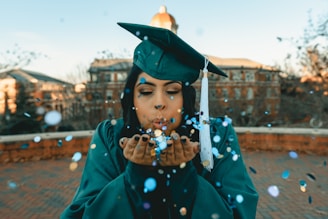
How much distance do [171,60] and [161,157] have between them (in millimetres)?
590

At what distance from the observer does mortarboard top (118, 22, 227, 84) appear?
148cm

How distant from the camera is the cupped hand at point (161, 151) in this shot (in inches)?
45.6

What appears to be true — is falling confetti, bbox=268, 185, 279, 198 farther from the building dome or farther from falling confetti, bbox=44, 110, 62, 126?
the building dome

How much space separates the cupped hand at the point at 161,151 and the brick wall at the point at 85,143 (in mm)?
8655

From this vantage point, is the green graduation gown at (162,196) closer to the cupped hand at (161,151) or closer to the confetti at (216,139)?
the cupped hand at (161,151)

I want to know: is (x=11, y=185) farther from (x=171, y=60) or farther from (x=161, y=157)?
(x=161, y=157)

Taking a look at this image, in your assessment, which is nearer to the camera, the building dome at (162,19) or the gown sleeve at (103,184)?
the gown sleeve at (103,184)

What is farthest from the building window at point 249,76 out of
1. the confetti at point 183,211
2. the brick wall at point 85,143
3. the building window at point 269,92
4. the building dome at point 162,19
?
the confetti at point 183,211

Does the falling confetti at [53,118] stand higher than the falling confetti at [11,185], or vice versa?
the falling confetti at [53,118]

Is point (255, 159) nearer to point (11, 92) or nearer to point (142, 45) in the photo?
point (142, 45)

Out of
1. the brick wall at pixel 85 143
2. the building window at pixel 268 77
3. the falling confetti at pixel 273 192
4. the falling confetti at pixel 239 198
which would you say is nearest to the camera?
the falling confetti at pixel 239 198

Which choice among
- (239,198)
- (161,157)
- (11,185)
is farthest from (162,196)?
(11,185)

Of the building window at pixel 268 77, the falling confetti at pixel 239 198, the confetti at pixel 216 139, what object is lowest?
the falling confetti at pixel 239 198

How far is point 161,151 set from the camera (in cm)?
117
